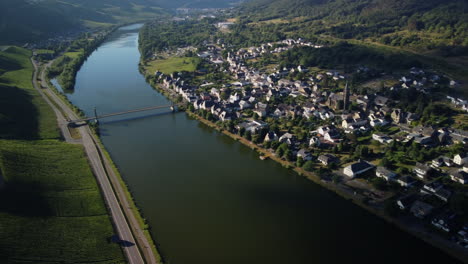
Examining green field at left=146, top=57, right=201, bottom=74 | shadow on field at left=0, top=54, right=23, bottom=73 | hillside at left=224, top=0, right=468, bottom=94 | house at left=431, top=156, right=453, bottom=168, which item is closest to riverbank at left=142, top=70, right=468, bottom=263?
house at left=431, top=156, right=453, bottom=168

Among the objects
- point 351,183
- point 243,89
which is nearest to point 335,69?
point 243,89

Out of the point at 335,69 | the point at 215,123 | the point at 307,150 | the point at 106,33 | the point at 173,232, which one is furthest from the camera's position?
the point at 106,33

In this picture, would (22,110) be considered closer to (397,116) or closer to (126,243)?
(126,243)

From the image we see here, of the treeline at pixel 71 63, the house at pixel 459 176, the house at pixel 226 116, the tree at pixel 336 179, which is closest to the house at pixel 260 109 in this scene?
the house at pixel 226 116

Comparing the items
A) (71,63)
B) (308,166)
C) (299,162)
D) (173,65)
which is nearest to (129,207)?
(299,162)

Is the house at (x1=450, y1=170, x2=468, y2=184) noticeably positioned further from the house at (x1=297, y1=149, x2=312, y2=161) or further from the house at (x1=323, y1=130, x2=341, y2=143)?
the house at (x1=297, y1=149, x2=312, y2=161)

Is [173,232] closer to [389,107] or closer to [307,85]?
[389,107]
